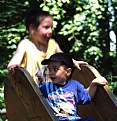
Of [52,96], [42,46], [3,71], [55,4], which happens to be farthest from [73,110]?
[55,4]

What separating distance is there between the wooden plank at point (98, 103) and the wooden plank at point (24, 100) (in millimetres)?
650

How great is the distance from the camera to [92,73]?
13.3 feet

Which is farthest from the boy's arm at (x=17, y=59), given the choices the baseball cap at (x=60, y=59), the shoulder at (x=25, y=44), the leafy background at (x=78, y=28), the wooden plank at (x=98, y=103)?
the leafy background at (x=78, y=28)

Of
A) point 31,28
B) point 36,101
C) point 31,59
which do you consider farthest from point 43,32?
point 36,101

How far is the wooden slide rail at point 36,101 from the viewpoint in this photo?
3.35 metres

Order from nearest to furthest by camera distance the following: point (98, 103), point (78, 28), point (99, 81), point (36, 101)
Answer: point (36, 101)
point (99, 81)
point (98, 103)
point (78, 28)

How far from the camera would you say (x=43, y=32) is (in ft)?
13.7

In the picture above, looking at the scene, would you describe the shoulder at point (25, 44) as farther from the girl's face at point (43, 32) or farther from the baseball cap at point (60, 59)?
the baseball cap at point (60, 59)

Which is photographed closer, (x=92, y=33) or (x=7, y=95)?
(x=7, y=95)

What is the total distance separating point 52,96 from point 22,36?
414cm

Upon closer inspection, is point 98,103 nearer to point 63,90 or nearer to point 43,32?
point 63,90

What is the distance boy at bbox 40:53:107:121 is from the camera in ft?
11.7

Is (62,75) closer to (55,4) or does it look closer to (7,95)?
(7,95)

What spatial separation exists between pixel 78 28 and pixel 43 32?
334cm
